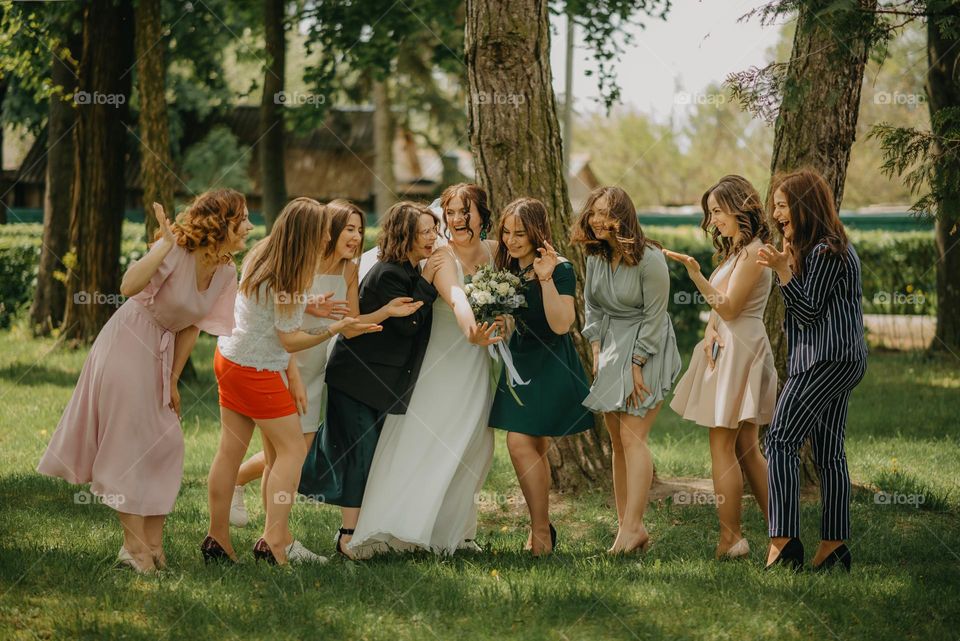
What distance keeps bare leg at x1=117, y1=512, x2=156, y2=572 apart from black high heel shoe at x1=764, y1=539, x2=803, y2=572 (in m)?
3.06

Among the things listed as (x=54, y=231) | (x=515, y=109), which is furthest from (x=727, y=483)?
(x=54, y=231)

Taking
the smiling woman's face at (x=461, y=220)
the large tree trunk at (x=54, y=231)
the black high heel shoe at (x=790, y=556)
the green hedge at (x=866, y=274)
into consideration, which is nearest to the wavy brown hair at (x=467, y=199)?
the smiling woman's face at (x=461, y=220)

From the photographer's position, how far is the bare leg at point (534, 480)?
5543 mm

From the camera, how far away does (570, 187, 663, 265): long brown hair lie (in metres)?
5.51

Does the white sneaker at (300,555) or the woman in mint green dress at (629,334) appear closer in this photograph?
the white sneaker at (300,555)

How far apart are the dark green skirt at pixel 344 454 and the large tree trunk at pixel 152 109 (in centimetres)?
628

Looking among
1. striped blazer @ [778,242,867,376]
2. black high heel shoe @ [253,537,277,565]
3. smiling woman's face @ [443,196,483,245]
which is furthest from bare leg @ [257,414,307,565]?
striped blazer @ [778,242,867,376]

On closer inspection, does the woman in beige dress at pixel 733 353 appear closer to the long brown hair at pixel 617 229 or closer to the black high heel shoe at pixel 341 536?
the long brown hair at pixel 617 229

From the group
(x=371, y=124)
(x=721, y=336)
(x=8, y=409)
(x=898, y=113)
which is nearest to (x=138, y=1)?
(x=8, y=409)

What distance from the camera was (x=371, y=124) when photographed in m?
37.7

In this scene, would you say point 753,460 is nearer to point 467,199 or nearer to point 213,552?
point 467,199

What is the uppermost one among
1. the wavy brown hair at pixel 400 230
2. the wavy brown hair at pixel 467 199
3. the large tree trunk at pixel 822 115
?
the large tree trunk at pixel 822 115

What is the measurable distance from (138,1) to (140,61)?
812mm

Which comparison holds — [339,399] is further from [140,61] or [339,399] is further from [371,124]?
[371,124]
